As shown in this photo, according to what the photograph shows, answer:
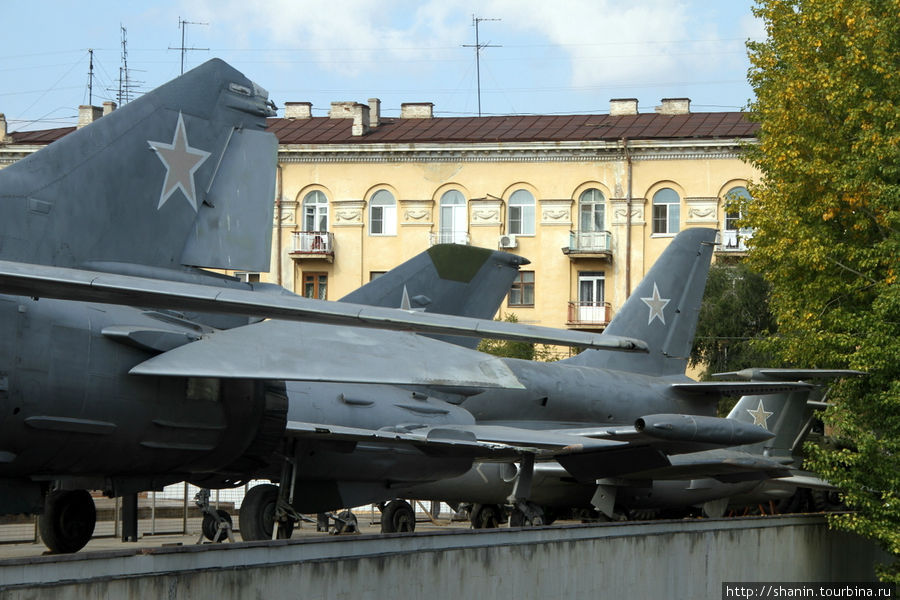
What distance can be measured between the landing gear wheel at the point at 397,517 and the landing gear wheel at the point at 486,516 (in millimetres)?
3088

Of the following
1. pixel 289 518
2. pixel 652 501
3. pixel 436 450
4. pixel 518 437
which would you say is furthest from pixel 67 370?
pixel 652 501

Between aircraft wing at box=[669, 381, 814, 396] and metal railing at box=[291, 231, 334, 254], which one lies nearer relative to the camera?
aircraft wing at box=[669, 381, 814, 396]

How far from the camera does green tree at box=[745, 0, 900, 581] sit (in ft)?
70.2

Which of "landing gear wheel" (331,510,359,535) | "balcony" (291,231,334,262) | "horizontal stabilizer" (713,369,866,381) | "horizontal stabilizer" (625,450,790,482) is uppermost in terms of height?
"balcony" (291,231,334,262)

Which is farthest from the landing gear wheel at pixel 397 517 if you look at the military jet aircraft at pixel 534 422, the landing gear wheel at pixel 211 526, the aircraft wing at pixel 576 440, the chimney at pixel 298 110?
the chimney at pixel 298 110

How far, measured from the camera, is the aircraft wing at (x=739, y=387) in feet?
66.6

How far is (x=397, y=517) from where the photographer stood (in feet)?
64.7

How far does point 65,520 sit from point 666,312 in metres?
14.2

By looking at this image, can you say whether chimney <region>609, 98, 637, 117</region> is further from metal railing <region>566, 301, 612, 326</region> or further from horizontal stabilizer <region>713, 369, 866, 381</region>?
horizontal stabilizer <region>713, 369, 866, 381</region>

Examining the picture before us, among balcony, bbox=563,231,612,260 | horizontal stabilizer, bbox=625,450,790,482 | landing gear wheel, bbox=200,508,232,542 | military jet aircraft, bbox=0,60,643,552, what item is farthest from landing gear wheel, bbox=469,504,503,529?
balcony, bbox=563,231,612,260

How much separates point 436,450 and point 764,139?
1188 cm

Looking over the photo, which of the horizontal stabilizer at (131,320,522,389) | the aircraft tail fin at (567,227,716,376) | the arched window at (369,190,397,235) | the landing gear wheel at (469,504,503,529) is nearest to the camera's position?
the horizontal stabilizer at (131,320,522,389)

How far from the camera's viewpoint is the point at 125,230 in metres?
13.3

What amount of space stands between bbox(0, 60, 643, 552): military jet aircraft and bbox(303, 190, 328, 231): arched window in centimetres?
3227
